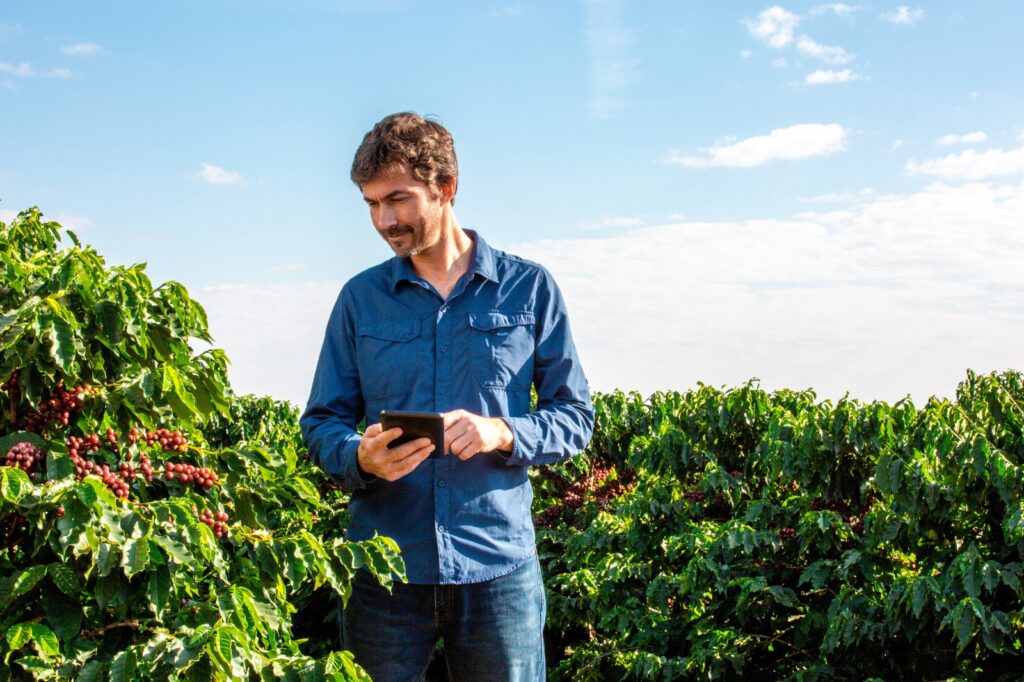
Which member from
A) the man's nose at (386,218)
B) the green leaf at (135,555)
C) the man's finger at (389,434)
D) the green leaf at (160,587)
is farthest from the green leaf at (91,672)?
the man's nose at (386,218)

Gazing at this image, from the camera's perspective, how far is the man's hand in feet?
8.90

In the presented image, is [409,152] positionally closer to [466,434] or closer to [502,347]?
[502,347]

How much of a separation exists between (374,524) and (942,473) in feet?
9.76

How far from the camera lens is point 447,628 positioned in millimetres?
2986

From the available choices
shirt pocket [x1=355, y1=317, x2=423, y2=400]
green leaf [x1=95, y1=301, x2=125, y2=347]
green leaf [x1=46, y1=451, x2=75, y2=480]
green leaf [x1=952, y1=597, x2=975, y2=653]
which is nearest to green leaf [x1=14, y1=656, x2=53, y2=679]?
green leaf [x1=46, y1=451, x2=75, y2=480]

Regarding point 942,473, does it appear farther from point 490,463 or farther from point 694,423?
point 490,463

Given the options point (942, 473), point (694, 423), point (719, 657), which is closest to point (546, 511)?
point (694, 423)

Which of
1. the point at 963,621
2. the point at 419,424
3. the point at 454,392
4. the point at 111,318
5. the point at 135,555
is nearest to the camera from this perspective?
the point at 419,424

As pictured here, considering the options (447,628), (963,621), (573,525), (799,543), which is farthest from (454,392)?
(573,525)

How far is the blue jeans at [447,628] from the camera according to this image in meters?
2.95

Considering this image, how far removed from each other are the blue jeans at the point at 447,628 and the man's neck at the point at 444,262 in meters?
0.85

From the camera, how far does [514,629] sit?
2979 millimetres

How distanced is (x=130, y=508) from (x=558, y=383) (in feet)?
4.21

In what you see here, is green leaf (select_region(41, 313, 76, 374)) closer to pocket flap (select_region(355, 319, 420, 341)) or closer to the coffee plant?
the coffee plant
